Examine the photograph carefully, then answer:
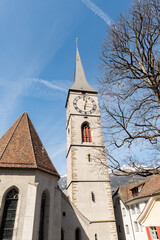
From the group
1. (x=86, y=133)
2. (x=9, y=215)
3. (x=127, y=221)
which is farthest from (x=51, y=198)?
(x=127, y=221)

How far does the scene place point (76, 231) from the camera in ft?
43.6

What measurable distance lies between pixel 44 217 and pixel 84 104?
13.9 metres

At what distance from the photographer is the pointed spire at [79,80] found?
2277cm

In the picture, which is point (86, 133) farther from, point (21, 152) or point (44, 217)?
point (44, 217)

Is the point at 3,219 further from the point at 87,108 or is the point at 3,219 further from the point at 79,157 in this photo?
the point at 87,108

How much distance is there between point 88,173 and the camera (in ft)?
52.6

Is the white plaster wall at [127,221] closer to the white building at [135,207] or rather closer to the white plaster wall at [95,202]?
the white building at [135,207]

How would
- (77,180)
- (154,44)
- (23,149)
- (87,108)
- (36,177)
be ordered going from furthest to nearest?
(87,108) < (77,180) < (23,149) < (36,177) < (154,44)

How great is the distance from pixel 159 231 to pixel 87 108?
14.0m

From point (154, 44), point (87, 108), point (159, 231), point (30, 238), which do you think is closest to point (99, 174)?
point (159, 231)

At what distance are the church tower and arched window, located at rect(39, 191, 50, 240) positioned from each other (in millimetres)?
4294

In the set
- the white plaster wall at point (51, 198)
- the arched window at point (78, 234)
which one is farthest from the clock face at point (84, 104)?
the arched window at point (78, 234)

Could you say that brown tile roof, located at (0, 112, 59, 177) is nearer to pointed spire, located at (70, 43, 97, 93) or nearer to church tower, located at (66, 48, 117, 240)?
church tower, located at (66, 48, 117, 240)

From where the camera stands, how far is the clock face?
2033 centimetres
